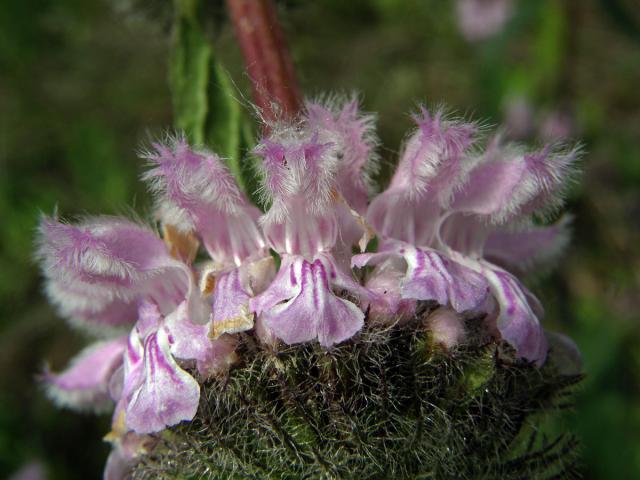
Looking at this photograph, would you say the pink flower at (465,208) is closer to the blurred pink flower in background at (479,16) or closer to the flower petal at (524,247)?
the flower petal at (524,247)

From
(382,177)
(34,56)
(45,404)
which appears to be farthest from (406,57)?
(382,177)

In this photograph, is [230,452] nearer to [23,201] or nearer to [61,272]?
[61,272]

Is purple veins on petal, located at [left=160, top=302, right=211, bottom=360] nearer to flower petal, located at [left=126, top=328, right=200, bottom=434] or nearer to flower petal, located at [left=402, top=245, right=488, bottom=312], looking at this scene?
flower petal, located at [left=126, top=328, right=200, bottom=434]

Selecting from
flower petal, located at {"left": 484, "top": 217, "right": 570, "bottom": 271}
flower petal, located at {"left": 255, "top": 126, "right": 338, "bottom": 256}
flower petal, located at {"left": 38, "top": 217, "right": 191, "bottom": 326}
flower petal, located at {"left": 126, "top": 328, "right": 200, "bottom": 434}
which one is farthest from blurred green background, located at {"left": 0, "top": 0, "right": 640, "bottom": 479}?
flower petal, located at {"left": 126, "top": 328, "right": 200, "bottom": 434}

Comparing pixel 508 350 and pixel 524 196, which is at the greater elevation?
pixel 524 196

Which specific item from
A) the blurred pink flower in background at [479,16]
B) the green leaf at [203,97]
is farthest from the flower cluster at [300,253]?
the blurred pink flower in background at [479,16]

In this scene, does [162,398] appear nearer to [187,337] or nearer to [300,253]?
[187,337]
